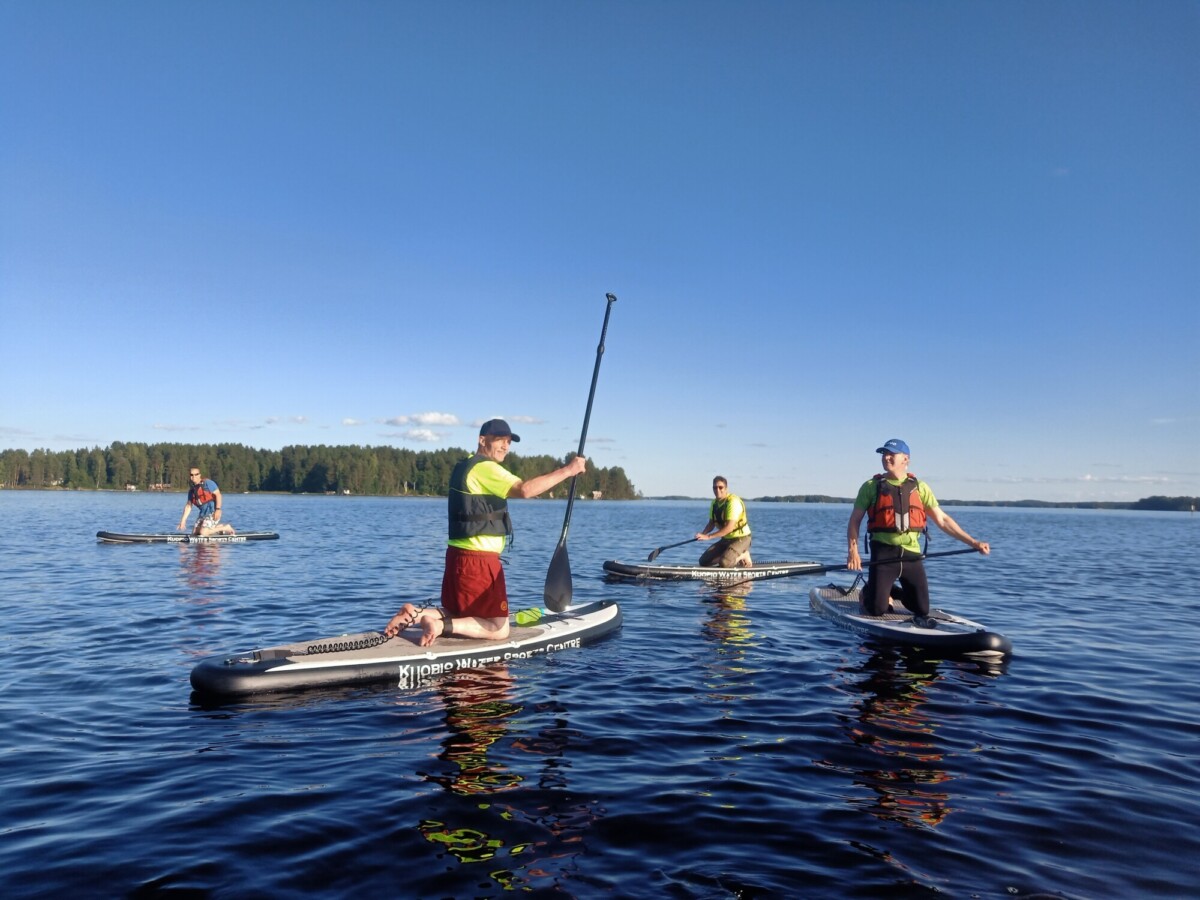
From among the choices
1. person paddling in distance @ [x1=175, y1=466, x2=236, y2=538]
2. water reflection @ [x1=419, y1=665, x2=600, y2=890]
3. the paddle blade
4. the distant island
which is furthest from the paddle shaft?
the distant island

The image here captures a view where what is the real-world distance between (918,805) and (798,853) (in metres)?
1.29

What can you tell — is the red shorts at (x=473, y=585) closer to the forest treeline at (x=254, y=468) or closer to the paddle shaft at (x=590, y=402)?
the paddle shaft at (x=590, y=402)

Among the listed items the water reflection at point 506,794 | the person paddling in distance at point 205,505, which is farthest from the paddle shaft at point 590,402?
the person paddling in distance at point 205,505

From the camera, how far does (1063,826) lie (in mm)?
4914

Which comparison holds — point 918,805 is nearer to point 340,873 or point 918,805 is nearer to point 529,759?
point 529,759

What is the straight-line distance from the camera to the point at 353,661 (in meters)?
7.89

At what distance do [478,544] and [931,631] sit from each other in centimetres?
643

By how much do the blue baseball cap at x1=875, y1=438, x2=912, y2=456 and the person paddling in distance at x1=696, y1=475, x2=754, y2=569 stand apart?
6612 mm

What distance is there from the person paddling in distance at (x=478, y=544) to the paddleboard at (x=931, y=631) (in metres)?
5.40

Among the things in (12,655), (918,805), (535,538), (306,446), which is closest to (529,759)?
(918,805)

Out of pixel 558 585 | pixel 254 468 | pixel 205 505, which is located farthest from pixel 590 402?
pixel 254 468

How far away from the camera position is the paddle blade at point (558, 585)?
35.6 feet

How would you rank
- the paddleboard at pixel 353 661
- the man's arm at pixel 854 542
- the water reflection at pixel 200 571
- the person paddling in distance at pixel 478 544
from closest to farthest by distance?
the paddleboard at pixel 353 661 < the person paddling in distance at pixel 478 544 < the man's arm at pixel 854 542 < the water reflection at pixel 200 571

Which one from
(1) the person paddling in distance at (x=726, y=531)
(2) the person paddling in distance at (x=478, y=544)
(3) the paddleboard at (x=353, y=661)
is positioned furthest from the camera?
(1) the person paddling in distance at (x=726, y=531)
